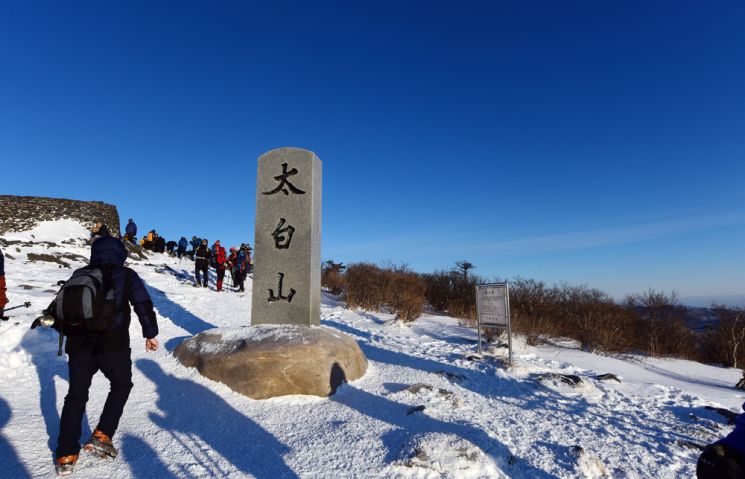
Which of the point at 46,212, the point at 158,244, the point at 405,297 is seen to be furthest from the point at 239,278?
the point at 46,212

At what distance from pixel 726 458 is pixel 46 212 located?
2768 centimetres

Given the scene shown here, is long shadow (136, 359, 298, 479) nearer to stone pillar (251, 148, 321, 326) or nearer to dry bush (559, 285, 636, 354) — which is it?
stone pillar (251, 148, 321, 326)

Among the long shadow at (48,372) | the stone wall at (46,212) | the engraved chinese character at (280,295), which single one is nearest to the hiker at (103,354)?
the long shadow at (48,372)

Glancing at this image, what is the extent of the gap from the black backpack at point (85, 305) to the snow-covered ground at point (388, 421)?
104 centimetres

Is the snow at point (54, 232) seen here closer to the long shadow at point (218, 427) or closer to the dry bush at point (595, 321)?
the long shadow at point (218, 427)

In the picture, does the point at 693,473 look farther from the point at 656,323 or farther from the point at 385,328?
the point at 656,323

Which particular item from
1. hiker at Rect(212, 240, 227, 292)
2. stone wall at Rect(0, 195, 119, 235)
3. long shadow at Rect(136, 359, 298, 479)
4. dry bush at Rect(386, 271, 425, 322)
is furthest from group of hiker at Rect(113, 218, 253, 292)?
stone wall at Rect(0, 195, 119, 235)

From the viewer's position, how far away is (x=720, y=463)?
1.44 m

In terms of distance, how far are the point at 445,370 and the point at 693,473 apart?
328 cm

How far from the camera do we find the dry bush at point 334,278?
17984 millimetres

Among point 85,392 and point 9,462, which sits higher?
point 85,392

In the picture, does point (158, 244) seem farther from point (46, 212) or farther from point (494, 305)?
point (494, 305)

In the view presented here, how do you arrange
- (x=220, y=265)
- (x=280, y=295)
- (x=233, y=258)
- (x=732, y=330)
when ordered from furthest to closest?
Result: (x=233, y=258) → (x=220, y=265) → (x=732, y=330) → (x=280, y=295)

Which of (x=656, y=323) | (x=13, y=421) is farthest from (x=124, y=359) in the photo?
(x=656, y=323)
